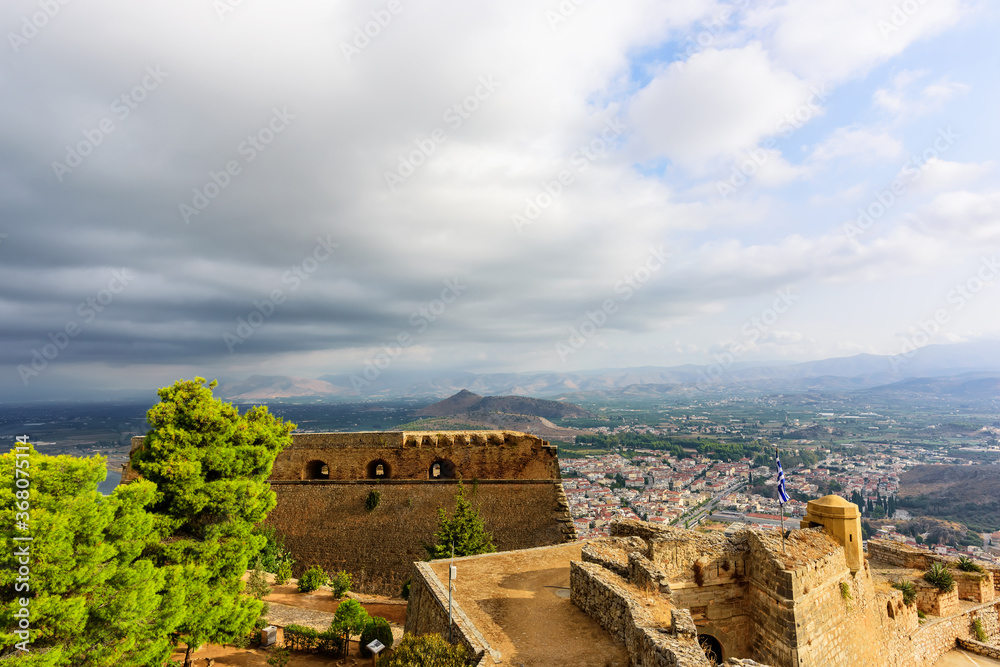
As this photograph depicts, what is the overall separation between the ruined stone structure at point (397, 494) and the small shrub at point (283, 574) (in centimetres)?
53

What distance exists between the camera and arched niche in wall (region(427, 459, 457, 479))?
60.5 feet

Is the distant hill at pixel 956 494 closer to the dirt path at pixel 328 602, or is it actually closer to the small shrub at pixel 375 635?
the dirt path at pixel 328 602

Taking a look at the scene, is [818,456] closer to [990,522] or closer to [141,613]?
[990,522]

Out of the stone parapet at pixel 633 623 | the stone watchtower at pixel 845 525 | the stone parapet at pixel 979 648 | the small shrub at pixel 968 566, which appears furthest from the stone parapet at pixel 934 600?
the stone parapet at pixel 633 623

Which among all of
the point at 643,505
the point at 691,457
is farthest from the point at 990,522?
the point at 691,457

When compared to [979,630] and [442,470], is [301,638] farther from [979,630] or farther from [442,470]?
[979,630]

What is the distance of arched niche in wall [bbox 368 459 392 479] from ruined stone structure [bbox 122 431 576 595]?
44 millimetres

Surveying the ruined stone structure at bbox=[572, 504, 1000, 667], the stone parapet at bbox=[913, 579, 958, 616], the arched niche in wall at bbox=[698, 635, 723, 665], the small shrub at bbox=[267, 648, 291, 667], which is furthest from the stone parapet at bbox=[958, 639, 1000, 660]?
the small shrub at bbox=[267, 648, 291, 667]

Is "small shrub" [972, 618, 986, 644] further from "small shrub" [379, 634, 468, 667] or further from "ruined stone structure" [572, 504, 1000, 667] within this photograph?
"small shrub" [379, 634, 468, 667]

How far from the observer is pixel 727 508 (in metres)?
44.5

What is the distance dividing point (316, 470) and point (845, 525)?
1770 cm

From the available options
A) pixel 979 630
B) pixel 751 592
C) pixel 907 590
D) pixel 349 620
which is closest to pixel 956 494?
pixel 979 630

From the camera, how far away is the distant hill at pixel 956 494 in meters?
41.9

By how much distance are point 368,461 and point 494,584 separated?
334 inches
